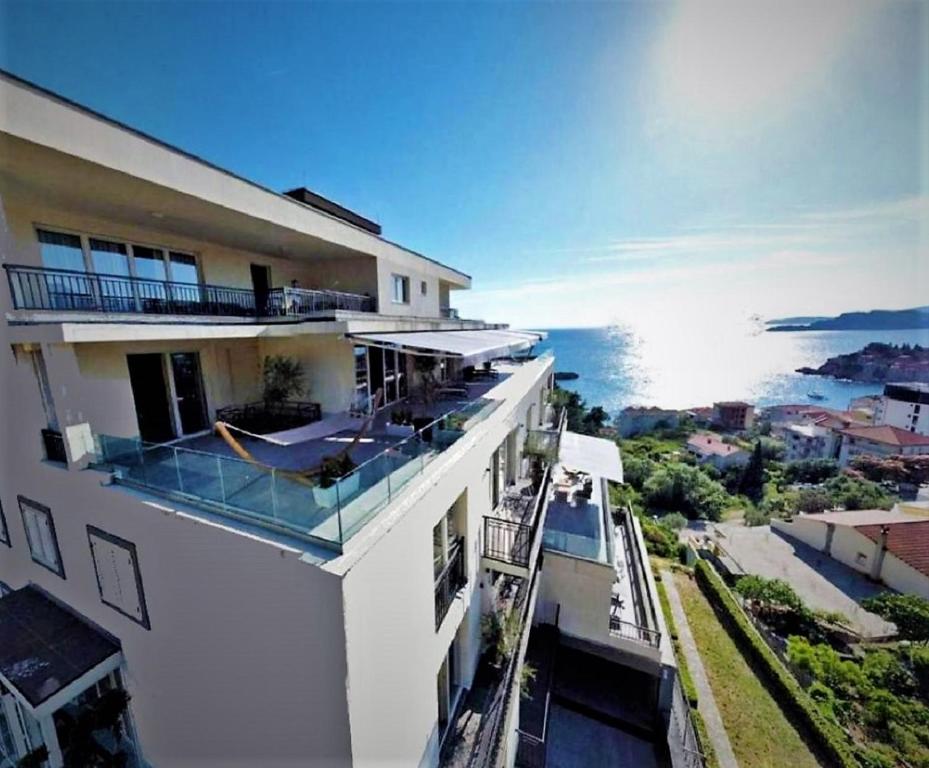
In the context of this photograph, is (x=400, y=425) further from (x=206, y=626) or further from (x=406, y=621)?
(x=206, y=626)

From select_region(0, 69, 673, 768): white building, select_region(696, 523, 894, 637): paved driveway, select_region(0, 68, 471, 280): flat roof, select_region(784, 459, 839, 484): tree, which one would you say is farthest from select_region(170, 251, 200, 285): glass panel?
select_region(784, 459, 839, 484): tree

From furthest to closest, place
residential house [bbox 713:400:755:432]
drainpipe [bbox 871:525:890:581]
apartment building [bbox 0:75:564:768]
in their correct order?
1. residential house [bbox 713:400:755:432]
2. drainpipe [bbox 871:525:890:581]
3. apartment building [bbox 0:75:564:768]

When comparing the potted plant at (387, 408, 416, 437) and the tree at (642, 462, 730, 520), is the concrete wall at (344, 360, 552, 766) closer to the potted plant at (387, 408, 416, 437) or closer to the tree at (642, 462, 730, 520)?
the potted plant at (387, 408, 416, 437)

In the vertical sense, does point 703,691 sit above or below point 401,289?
below

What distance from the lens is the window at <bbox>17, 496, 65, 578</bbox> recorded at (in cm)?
861

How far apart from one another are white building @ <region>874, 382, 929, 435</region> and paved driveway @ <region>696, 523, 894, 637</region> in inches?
2331

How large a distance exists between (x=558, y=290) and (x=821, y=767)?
71.2m

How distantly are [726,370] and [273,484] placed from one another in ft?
540

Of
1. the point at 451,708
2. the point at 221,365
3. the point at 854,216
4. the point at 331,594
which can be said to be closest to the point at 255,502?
the point at 331,594

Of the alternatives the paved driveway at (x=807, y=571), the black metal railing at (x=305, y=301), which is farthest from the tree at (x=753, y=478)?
the black metal railing at (x=305, y=301)

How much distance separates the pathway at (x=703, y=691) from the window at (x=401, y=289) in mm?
22501

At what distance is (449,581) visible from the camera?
28.0ft

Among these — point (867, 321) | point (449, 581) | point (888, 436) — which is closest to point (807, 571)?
point (449, 581)

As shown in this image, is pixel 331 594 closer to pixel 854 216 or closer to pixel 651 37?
pixel 651 37
